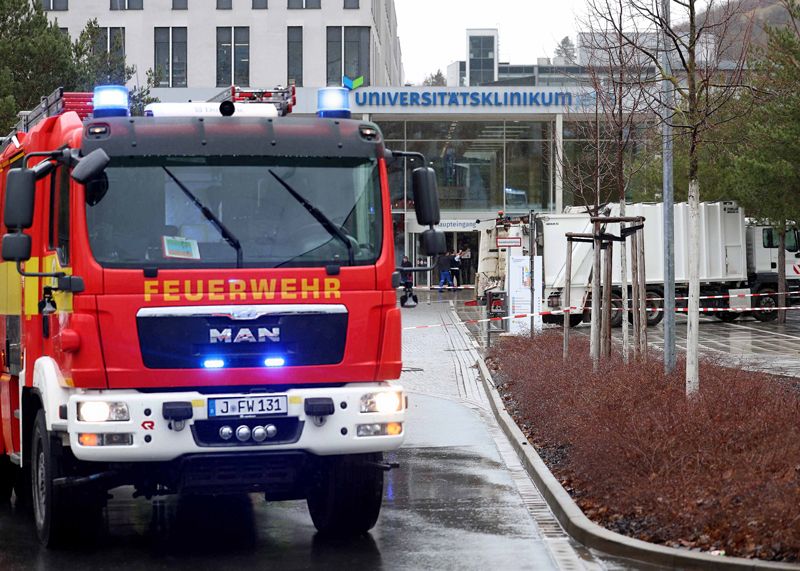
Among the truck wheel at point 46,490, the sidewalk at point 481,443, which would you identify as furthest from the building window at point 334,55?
the truck wheel at point 46,490

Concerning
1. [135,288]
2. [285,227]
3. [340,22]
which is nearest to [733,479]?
[285,227]

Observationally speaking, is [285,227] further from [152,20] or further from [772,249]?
[152,20]

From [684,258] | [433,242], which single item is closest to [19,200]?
[433,242]

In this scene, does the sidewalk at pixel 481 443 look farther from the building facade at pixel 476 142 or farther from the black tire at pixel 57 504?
the building facade at pixel 476 142

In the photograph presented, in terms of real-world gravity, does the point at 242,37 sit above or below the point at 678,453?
above

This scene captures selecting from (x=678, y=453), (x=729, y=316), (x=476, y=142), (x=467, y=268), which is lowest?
(x=678, y=453)

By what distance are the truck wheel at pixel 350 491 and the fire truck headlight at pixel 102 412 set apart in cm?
136

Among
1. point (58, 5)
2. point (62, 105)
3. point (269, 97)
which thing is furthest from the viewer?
point (58, 5)

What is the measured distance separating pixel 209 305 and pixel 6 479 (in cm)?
375

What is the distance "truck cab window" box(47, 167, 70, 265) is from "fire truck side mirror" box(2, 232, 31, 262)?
225 mm

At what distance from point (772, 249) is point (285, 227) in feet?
93.4

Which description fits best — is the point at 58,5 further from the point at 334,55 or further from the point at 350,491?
the point at 350,491

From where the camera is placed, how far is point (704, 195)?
117 ft

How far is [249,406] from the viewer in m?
8.10
